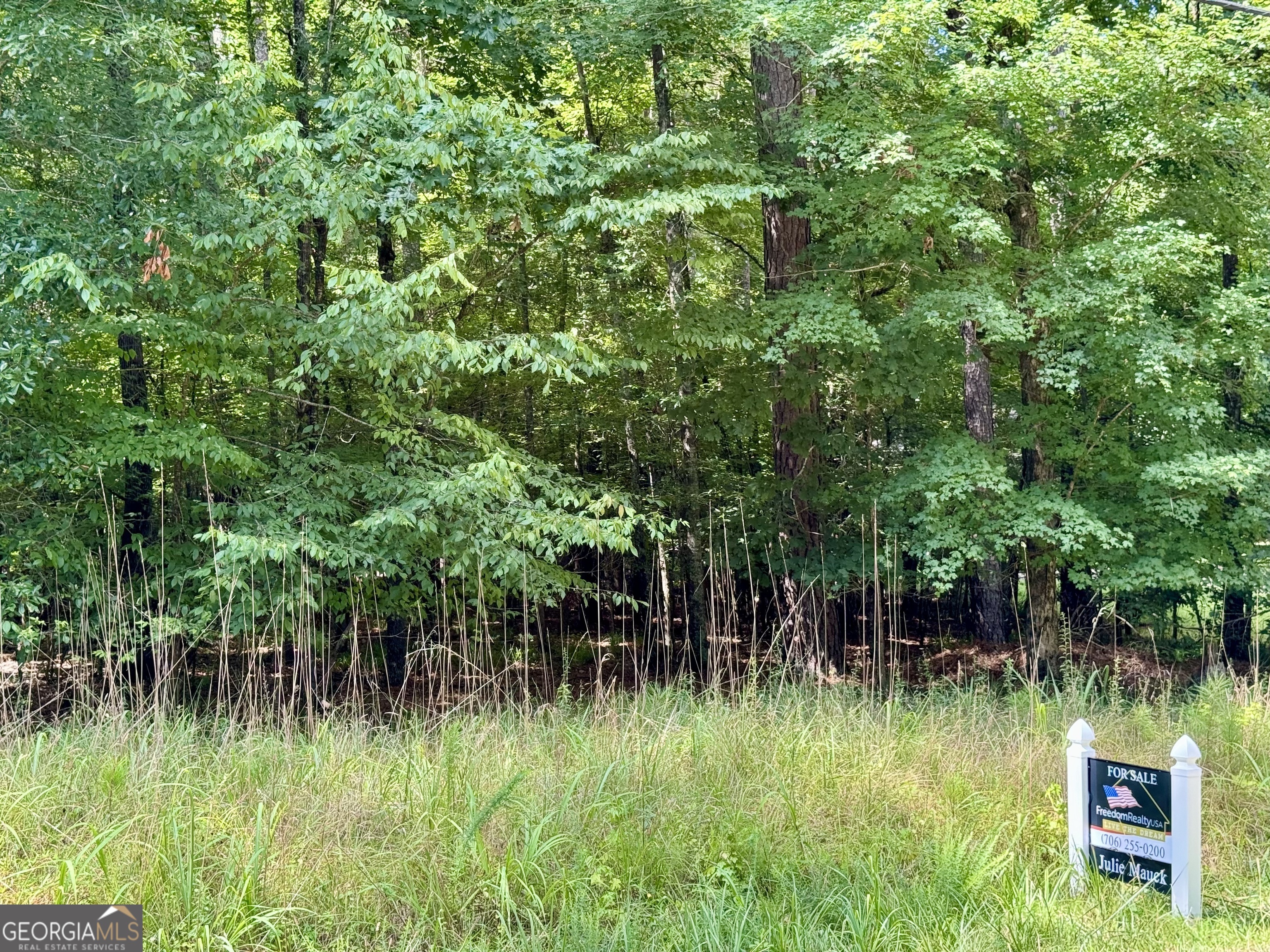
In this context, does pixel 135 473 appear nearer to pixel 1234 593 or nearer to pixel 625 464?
pixel 625 464

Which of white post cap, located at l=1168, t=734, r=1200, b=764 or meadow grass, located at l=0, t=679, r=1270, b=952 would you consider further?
white post cap, located at l=1168, t=734, r=1200, b=764

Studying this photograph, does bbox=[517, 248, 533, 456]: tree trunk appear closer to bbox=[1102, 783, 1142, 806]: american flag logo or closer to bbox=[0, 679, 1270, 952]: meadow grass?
bbox=[0, 679, 1270, 952]: meadow grass

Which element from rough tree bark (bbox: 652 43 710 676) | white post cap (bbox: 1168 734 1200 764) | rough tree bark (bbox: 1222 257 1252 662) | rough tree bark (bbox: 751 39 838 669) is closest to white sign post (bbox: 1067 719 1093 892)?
white post cap (bbox: 1168 734 1200 764)

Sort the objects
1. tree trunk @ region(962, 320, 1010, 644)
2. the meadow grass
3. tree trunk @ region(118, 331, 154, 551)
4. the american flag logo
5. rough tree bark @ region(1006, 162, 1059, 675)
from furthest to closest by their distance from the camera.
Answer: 1. tree trunk @ region(962, 320, 1010, 644)
2. rough tree bark @ region(1006, 162, 1059, 675)
3. tree trunk @ region(118, 331, 154, 551)
4. the american flag logo
5. the meadow grass

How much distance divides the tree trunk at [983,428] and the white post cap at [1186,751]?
17.4ft

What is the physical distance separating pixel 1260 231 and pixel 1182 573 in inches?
121

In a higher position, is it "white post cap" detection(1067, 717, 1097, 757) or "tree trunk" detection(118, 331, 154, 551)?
"tree trunk" detection(118, 331, 154, 551)

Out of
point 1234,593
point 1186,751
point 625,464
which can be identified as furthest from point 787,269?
point 1186,751

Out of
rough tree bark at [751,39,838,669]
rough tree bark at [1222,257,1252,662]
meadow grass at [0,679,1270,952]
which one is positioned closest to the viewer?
meadow grass at [0,679,1270,952]

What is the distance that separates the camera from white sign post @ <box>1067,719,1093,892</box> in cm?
369

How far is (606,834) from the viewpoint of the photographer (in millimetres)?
3699

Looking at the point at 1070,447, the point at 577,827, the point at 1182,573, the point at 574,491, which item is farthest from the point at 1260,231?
the point at 577,827

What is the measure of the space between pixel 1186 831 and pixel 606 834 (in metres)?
2.07

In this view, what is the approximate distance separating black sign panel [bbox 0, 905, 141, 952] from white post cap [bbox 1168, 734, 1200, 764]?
3.44m
